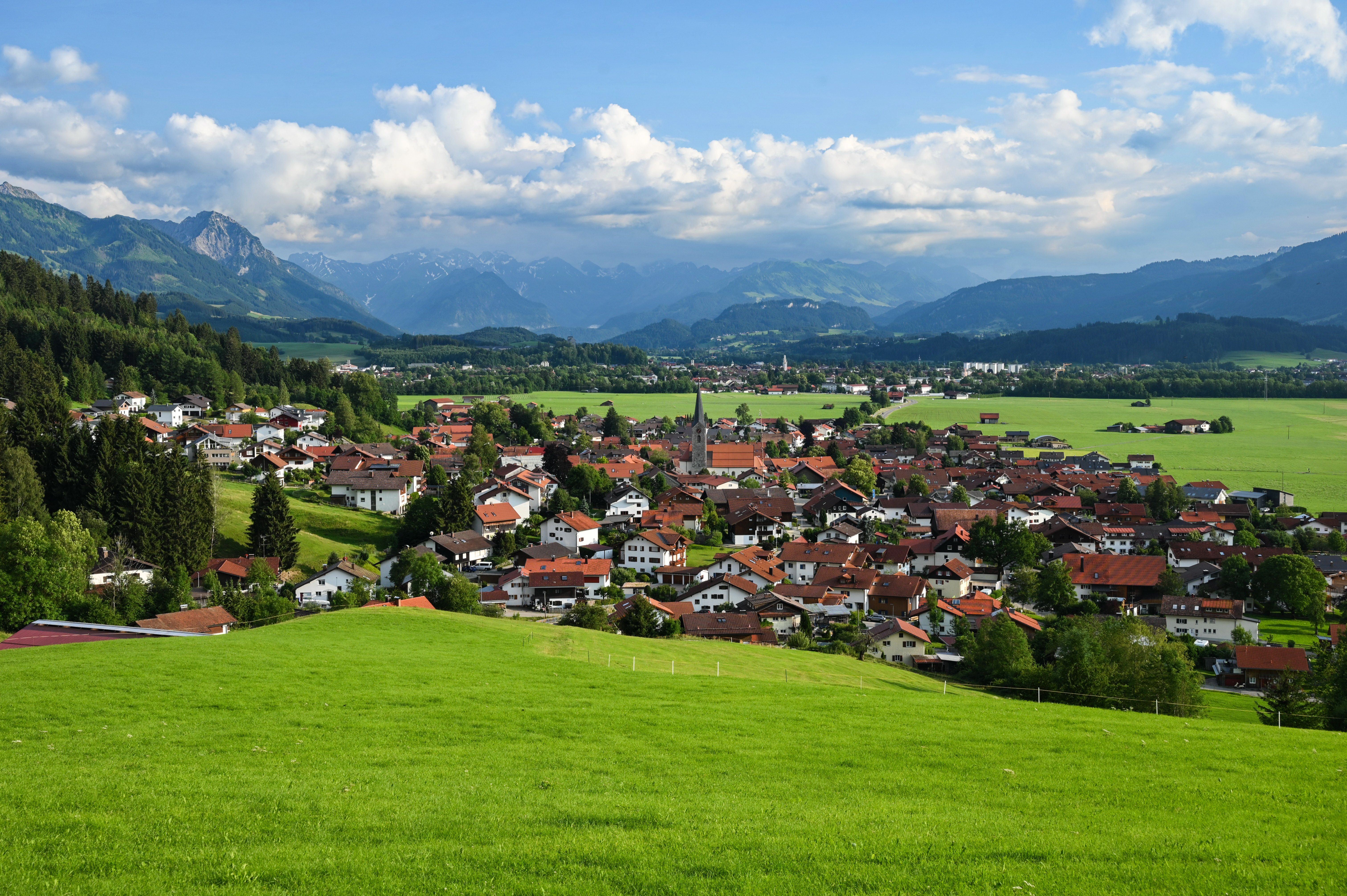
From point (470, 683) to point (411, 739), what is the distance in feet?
15.1

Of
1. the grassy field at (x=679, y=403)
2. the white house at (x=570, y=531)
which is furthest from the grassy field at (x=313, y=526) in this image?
the grassy field at (x=679, y=403)

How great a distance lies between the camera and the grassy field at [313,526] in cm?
4912

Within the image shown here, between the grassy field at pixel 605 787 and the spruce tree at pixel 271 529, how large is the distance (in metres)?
28.0

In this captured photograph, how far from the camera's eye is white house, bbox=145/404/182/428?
80812mm

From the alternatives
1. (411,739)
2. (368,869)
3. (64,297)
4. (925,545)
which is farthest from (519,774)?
(64,297)

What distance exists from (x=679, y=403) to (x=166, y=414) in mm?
A: 93957

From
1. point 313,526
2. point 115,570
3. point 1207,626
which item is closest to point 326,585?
point 115,570

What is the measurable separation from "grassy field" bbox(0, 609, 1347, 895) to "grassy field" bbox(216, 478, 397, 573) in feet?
101

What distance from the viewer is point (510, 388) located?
174 meters

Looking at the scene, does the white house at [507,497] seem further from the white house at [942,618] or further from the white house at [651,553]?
the white house at [942,618]

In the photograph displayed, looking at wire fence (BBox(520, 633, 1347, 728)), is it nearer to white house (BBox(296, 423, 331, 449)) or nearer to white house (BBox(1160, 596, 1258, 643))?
white house (BBox(1160, 596, 1258, 643))

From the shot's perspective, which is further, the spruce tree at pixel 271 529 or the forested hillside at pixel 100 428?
the spruce tree at pixel 271 529

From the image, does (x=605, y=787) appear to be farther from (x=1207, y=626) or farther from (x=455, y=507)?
(x=455, y=507)

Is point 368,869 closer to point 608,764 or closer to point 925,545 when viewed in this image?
point 608,764
